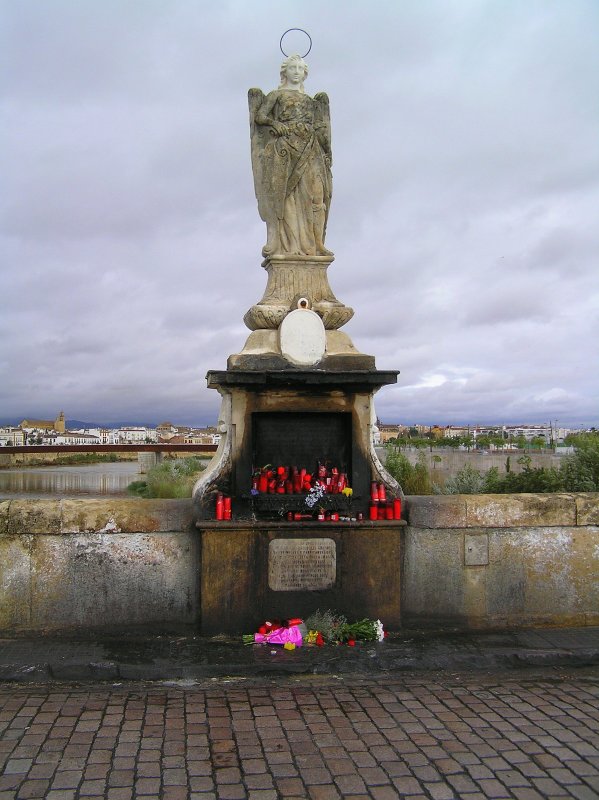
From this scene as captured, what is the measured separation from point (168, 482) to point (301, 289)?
A: 8571mm

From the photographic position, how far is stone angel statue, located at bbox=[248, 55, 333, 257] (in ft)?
20.2

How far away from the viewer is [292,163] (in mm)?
6195

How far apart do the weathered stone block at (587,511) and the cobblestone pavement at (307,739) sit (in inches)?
57.4

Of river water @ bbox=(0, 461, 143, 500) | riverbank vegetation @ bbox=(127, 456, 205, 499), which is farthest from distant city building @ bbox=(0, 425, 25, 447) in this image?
riverbank vegetation @ bbox=(127, 456, 205, 499)

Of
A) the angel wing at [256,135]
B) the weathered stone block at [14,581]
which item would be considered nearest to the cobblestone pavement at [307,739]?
the weathered stone block at [14,581]

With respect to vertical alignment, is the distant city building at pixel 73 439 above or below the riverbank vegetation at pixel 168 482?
above

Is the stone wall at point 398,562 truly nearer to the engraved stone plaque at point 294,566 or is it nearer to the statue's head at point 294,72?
the engraved stone plaque at point 294,566

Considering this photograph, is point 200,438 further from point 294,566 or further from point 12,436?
point 294,566

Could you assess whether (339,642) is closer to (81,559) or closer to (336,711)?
(336,711)

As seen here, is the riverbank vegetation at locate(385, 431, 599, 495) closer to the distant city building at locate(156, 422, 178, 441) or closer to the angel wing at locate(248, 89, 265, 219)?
the angel wing at locate(248, 89, 265, 219)

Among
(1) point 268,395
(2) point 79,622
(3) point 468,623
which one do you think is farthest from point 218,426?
(3) point 468,623

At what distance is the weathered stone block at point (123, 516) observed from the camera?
5391 millimetres

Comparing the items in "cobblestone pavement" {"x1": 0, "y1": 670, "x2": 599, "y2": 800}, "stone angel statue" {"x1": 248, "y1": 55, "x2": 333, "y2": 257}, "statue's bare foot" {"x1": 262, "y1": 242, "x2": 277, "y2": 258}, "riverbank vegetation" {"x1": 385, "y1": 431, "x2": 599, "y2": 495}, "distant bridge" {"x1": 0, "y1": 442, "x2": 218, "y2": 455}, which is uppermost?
"stone angel statue" {"x1": 248, "y1": 55, "x2": 333, "y2": 257}

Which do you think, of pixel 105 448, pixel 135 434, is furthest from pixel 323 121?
pixel 135 434
